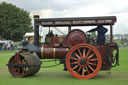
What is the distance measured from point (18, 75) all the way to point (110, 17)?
3.93 meters

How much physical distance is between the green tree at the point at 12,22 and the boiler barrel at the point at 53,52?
35.3 m

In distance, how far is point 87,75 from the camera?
7.80m

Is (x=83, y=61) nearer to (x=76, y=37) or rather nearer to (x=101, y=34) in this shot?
(x=76, y=37)

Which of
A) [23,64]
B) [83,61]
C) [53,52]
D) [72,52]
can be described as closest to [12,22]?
[53,52]

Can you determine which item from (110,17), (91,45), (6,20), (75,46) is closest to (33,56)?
(75,46)

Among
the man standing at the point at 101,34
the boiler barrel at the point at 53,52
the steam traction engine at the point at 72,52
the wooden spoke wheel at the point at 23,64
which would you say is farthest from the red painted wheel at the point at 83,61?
the wooden spoke wheel at the point at 23,64

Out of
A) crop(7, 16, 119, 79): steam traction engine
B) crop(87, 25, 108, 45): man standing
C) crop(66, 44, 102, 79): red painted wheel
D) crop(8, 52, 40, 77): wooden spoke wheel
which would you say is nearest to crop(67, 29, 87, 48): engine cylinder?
crop(7, 16, 119, 79): steam traction engine

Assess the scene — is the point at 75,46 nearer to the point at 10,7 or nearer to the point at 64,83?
the point at 64,83

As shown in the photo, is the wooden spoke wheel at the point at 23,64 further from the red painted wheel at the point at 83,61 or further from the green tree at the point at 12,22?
the green tree at the point at 12,22

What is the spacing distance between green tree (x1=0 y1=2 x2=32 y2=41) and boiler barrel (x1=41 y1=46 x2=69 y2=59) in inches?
1390

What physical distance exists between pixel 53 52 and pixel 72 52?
0.86 m

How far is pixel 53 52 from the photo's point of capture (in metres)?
8.52

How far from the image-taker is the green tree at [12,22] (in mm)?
43000

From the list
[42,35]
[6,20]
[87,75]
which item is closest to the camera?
[87,75]
